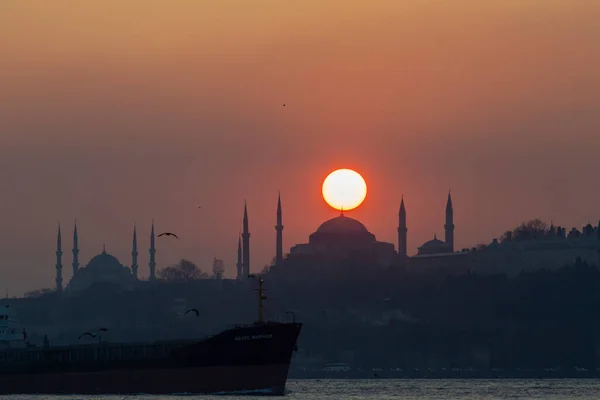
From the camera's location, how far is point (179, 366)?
501ft

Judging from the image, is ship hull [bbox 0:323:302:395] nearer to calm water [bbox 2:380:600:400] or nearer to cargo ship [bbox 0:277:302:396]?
cargo ship [bbox 0:277:302:396]

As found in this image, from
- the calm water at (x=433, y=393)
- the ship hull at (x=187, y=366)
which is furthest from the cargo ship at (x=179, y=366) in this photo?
the calm water at (x=433, y=393)

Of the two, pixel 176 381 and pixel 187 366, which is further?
pixel 176 381

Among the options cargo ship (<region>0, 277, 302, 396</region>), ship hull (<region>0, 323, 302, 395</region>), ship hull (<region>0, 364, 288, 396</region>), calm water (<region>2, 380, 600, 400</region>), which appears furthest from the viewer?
calm water (<region>2, 380, 600, 400</region>)

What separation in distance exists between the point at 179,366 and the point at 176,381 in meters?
1.25

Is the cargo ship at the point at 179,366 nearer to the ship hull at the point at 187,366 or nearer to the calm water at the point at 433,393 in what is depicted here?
the ship hull at the point at 187,366

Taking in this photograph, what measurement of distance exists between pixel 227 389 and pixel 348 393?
1055 inches

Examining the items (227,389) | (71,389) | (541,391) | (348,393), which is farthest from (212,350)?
(541,391)

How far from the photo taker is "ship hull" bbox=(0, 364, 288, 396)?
495ft

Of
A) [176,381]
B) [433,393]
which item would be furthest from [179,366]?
[433,393]

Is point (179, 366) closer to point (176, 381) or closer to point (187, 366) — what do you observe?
point (187, 366)

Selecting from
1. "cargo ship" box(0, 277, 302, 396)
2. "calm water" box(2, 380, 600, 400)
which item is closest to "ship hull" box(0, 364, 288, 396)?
"cargo ship" box(0, 277, 302, 396)

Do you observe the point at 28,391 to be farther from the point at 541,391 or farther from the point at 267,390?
the point at 541,391

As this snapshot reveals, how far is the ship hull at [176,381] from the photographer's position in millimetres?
151000
